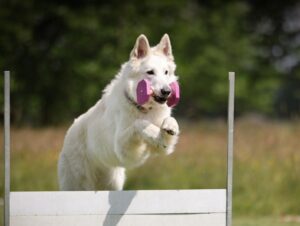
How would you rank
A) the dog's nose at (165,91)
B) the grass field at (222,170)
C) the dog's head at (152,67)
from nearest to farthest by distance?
the dog's nose at (165,91) → the dog's head at (152,67) → the grass field at (222,170)

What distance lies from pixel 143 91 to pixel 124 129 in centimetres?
39

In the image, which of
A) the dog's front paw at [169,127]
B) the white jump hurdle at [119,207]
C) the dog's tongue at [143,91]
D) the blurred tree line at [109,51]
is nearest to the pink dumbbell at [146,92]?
the dog's tongue at [143,91]

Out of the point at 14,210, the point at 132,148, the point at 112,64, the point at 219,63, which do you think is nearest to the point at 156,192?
the point at 132,148

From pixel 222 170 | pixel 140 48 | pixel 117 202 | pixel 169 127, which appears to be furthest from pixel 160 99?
pixel 222 170

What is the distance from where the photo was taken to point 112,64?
22.0 metres

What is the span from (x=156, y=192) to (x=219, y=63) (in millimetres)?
20062

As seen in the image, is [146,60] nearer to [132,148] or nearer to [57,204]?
[132,148]

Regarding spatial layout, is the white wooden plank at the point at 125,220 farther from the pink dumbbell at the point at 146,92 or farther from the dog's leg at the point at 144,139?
the pink dumbbell at the point at 146,92

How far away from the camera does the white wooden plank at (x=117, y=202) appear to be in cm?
439

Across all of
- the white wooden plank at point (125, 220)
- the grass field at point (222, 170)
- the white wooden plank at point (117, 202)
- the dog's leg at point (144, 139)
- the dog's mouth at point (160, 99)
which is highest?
the dog's mouth at point (160, 99)

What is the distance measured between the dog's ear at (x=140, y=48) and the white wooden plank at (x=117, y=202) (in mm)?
1266

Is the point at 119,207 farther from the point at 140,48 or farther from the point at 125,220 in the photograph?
the point at 140,48

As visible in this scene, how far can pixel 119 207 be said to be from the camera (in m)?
4.59

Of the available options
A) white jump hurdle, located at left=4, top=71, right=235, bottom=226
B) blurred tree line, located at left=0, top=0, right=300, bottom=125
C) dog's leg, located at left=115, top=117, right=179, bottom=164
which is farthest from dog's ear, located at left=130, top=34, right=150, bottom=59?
blurred tree line, located at left=0, top=0, right=300, bottom=125
